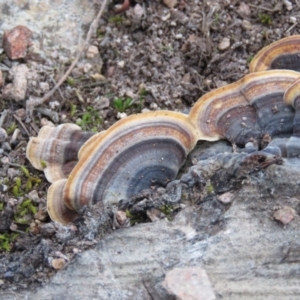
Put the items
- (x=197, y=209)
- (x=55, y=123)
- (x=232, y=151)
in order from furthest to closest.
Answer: (x=55, y=123) → (x=232, y=151) → (x=197, y=209)

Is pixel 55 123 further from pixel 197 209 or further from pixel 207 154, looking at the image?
pixel 197 209

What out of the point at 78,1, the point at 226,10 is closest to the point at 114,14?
the point at 78,1

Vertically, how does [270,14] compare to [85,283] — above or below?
above

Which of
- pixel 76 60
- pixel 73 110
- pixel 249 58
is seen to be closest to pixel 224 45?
pixel 249 58

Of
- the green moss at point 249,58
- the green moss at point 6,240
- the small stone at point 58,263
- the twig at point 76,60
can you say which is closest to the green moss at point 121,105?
the twig at point 76,60

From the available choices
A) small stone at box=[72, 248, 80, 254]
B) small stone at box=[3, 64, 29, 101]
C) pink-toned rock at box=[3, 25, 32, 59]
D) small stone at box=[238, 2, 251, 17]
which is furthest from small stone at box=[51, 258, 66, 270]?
small stone at box=[238, 2, 251, 17]

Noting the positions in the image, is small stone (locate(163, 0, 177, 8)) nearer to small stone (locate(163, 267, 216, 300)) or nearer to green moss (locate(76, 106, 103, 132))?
green moss (locate(76, 106, 103, 132))

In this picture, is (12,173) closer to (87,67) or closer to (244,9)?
(87,67)
